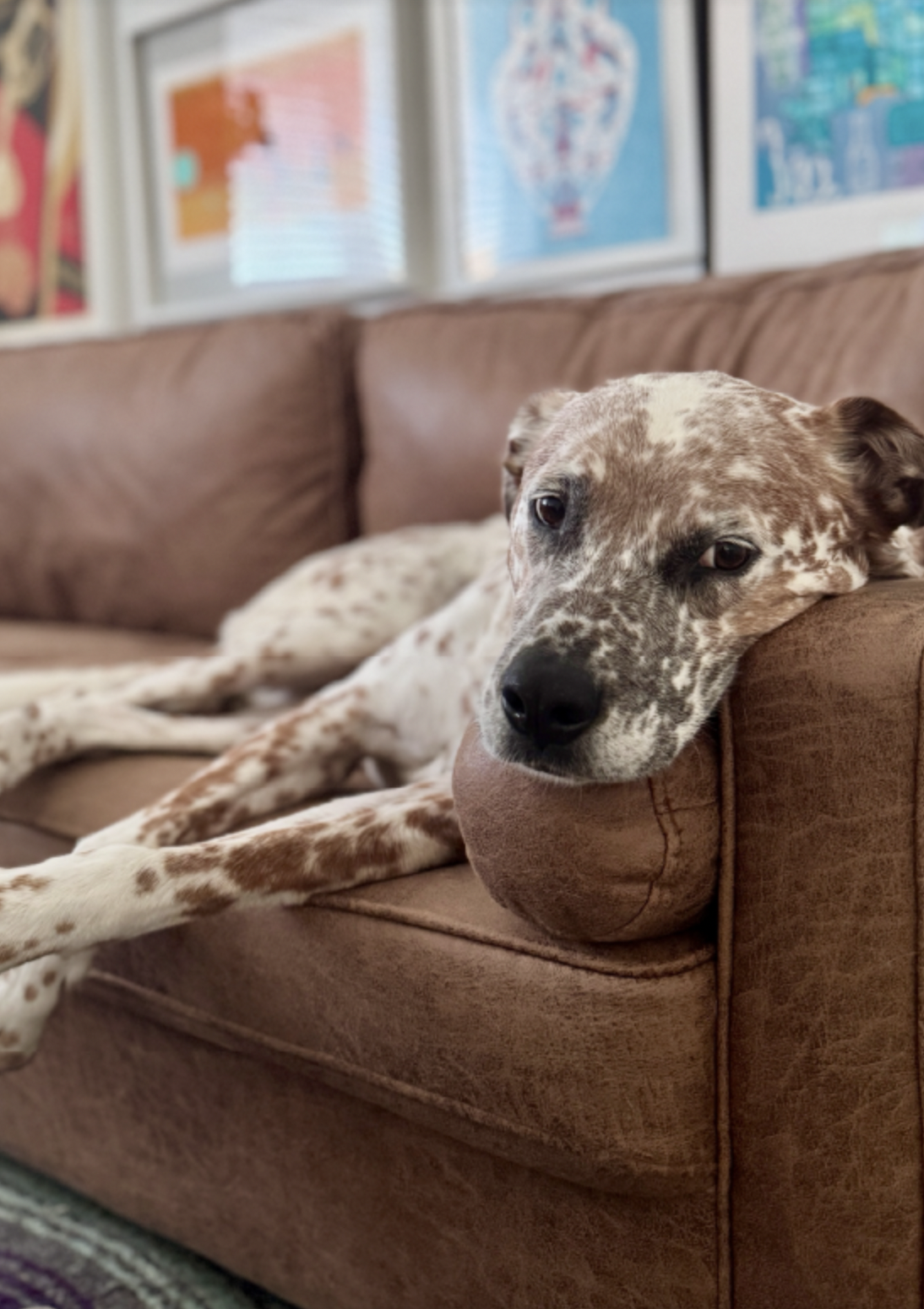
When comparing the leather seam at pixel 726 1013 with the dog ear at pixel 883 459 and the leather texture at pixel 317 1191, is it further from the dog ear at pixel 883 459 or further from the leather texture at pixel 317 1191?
the dog ear at pixel 883 459

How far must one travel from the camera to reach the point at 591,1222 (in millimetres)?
1335

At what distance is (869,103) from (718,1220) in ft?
7.96

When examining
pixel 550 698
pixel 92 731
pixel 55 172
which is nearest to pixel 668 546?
pixel 550 698

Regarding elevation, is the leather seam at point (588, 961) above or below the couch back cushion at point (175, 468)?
below

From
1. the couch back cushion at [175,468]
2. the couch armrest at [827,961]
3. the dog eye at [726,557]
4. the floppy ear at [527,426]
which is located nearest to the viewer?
the couch armrest at [827,961]

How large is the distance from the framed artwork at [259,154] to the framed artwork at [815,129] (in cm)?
110

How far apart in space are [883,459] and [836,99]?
1.75m

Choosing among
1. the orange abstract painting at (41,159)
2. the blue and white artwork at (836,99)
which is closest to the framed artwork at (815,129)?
the blue and white artwork at (836,99)

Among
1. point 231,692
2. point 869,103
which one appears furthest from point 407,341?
point 869,103

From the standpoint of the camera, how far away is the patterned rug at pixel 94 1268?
1.69 meters

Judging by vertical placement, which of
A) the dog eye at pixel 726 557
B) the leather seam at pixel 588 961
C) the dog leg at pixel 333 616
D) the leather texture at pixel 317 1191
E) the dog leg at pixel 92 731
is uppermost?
the dog eye at pixel 726 557

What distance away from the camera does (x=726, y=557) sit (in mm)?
1366

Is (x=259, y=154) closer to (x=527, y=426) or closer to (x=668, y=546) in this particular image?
(x=527, y=426)

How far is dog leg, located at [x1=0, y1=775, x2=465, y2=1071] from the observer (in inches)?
54.7
